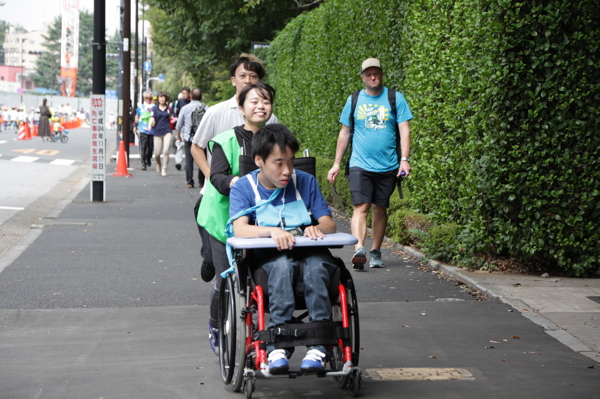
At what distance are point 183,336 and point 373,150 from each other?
11.2 feet

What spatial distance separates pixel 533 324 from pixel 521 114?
7.29 ft

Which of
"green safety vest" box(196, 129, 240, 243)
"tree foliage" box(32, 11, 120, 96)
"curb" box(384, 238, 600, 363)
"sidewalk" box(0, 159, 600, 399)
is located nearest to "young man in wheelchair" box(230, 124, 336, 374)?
"green safety vest" box(196, 129, 240, 243)

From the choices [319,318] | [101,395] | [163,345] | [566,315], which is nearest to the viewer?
[319,318]

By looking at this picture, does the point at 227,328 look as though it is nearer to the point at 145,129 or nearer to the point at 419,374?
the point at 419,374

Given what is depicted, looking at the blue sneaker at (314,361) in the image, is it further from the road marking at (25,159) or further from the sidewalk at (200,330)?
the road marking at (25,159)

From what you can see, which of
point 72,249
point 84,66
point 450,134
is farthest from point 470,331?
point 84,66

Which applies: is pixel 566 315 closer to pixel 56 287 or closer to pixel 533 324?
pixel 533 324

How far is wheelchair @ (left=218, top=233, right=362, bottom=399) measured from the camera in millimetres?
4348

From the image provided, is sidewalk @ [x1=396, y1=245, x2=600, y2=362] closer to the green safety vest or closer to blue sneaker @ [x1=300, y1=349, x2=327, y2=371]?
blue sneaker @ [x1=300, y1=349, x2=327, y2=371]

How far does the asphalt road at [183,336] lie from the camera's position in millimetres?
4945

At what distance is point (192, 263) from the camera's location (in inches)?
368

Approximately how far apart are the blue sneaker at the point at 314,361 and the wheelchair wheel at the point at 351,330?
0.58ft

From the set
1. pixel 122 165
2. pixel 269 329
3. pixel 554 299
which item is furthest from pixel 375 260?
pixel 122 165

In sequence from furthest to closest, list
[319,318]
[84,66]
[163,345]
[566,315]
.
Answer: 1. [84,66]
2. [566,315]
3. [163,345]
4. [319,318]
